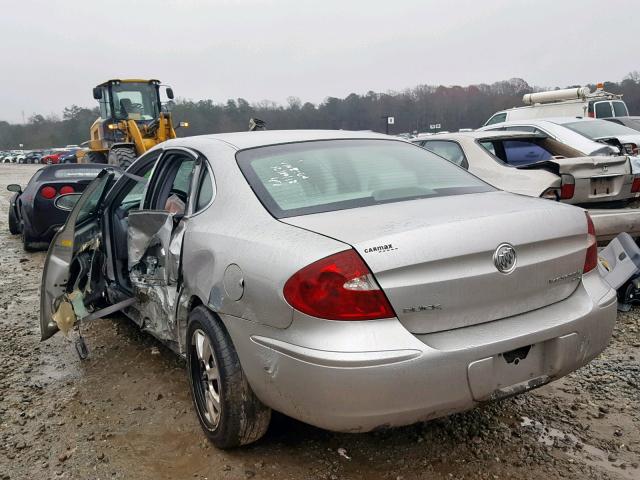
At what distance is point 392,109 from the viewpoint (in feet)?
127

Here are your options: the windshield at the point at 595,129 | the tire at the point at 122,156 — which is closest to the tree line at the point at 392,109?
the tire at the point at 122,156

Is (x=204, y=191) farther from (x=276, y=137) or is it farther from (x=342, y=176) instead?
(x=342, y=176)

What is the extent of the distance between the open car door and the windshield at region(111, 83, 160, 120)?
40.5 feet

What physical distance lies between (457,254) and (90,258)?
2.89m

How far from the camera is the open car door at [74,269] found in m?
3.83

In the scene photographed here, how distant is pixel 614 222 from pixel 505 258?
338 cm

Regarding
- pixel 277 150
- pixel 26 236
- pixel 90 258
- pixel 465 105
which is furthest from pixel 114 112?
pixel 465 105

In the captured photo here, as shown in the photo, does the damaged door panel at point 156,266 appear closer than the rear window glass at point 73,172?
Yes

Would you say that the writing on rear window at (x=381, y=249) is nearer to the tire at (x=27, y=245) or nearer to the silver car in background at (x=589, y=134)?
the silver car in background at (x=589, y=134)

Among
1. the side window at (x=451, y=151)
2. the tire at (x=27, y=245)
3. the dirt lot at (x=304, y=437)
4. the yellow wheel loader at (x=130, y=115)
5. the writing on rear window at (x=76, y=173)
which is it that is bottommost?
the dirt lot at (x=304, y=437)

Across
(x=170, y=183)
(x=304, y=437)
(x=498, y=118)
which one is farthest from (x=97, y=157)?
(x=304, y=437)

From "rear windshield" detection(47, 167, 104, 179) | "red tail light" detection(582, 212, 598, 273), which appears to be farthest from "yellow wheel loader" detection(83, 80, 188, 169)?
"red tail light" detection(582, 212, 598, 273)

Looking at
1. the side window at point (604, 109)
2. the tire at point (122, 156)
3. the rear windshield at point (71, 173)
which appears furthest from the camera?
the side window at point (604, 109)

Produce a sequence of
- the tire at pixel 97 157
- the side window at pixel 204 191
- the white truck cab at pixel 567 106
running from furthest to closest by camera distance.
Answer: the tire at pixel 97 157 → the white truck cab at pixel 567 106 → the side window at pixel 204 191
